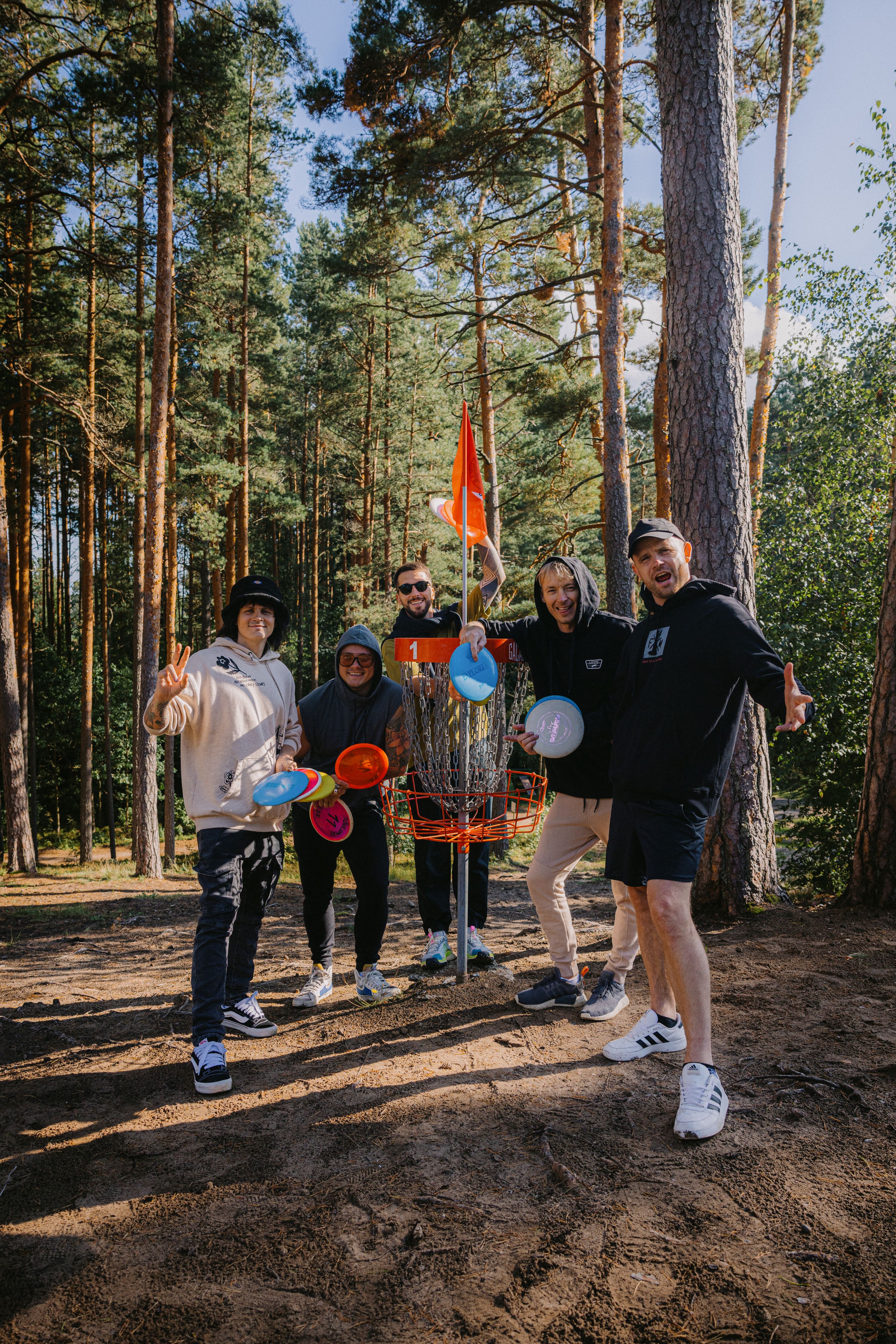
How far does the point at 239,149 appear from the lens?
15312mm

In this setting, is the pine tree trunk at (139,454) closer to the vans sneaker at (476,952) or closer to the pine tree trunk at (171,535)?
the pine tree trunk at (171,535)

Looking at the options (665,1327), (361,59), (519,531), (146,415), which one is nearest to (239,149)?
(146,415)

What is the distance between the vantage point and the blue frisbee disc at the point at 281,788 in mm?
3000

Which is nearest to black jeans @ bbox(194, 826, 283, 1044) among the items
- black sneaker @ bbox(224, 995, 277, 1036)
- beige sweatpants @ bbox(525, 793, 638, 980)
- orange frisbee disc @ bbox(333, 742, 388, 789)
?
black sneaker @ bbox(224, 995, 277, 1036)

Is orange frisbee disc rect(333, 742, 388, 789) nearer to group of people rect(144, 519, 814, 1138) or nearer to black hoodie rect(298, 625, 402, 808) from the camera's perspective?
group of people rect(144, 519, 814, 1138)

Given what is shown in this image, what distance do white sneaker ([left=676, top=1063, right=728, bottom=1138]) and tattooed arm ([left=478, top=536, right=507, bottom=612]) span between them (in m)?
2.28

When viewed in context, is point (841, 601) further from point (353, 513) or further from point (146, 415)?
point (353, 513)

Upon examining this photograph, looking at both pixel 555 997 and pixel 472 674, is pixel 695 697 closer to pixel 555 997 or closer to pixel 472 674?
pixel 472 674

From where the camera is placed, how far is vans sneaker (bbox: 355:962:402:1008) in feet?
12.1

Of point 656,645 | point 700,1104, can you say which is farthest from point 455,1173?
point 656,645

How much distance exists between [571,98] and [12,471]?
Answer: 14363mm

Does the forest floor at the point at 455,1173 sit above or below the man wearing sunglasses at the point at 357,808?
below

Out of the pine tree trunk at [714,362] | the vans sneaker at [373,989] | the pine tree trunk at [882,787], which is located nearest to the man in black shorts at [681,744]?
the vans sneaker at [373,989]

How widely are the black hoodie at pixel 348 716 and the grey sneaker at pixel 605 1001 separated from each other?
4.47 feet
